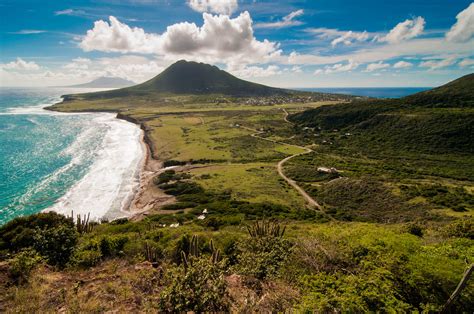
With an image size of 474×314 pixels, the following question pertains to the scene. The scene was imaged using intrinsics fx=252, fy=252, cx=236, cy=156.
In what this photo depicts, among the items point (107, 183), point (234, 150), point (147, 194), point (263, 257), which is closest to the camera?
point (263, 257)

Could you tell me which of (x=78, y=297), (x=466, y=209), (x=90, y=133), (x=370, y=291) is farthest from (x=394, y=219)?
(x=90, y=133)

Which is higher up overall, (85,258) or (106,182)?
(85,258)

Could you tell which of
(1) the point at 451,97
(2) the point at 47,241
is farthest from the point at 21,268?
(1) the point at 451,97

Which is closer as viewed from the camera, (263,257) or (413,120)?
(263,257)

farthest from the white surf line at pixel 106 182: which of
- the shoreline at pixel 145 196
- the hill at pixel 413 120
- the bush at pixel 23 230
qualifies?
the hill at pixel 413 120

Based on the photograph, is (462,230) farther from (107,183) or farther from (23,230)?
(107,183)

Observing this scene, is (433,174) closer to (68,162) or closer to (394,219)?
(394,219)
